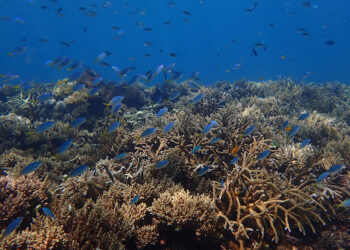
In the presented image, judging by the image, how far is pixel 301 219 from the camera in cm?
332

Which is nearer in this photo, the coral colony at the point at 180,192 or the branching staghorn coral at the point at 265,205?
the coral colony at the point at 180,192

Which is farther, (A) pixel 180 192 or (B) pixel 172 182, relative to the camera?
(B) pixel 172 182

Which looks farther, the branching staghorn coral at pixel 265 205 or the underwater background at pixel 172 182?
the branching staghorn coral at pixel 265 205

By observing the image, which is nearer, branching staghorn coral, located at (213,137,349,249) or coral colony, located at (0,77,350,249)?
coral colony, located at (0,77,350,249)

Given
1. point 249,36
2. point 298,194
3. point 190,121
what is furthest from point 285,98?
point 249,36

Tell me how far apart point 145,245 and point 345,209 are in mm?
3896

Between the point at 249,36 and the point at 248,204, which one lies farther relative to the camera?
the point at 249,36

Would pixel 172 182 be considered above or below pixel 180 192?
below

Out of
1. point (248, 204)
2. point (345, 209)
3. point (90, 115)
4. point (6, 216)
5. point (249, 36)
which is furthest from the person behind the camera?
point (249, 36)

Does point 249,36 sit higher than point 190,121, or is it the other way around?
point 190,121

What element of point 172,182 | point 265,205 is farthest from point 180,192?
point 265,205

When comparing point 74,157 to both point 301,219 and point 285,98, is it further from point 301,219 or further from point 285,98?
point 285,98

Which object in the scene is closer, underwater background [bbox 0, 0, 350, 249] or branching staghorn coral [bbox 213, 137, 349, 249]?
underwater background [bbox 0, 0, 350, 249]

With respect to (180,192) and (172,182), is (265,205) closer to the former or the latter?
(180,192)
